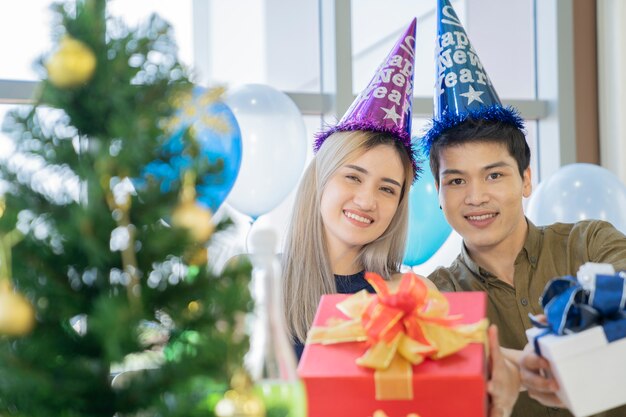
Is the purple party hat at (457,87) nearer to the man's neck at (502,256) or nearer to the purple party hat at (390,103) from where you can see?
the purple party hat at (390,103)

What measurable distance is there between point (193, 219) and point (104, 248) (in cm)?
6

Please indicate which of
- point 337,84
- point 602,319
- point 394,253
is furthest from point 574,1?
point 602,319

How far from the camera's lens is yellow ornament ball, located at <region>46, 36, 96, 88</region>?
570mm

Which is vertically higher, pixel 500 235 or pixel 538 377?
pixel 500 235

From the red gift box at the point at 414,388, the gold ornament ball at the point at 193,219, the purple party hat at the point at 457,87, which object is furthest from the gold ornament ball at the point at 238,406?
the purple party hat at the point at 457,87

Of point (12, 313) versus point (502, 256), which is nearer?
point (12, 313)

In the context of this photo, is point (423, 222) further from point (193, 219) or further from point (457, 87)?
point (193, 219)

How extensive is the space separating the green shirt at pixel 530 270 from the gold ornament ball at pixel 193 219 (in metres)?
1.36

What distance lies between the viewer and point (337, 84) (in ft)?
12.1

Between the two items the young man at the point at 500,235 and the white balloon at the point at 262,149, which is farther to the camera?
the white balloon at the point at 262,149

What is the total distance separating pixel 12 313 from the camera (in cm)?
54

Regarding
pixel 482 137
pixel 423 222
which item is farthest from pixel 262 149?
pixel 482 137

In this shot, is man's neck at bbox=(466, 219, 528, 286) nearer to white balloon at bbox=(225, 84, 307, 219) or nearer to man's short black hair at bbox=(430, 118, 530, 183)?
man's short black hair at bbox=(430, 118, 530, 183)

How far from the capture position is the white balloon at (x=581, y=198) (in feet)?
9.17
